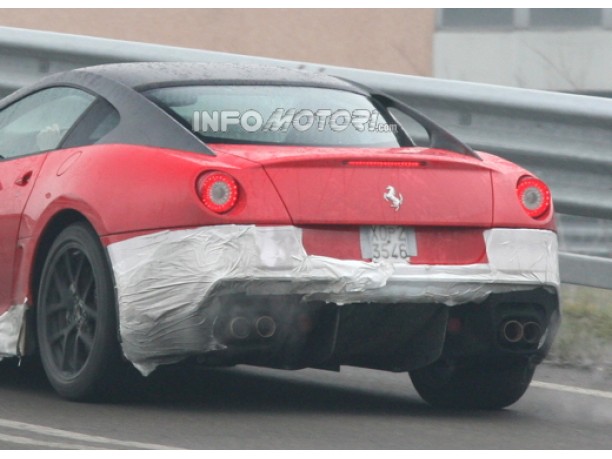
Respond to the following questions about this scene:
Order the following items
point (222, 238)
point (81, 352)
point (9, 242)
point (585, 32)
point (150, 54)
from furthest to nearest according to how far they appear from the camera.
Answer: point (585, 32)
point (150, 54)
point (9, 242)
point (81, 352)
point (222, 238)

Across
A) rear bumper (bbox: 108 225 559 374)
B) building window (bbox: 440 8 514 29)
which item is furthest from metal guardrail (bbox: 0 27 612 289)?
building window (bbox: 440 8 514 29)

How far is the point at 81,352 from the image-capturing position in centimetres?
653

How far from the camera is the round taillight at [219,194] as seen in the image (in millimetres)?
6066

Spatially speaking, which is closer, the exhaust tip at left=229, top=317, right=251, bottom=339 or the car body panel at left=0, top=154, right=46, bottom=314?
the exhaust tip at left=229, top=317, right=251, bottom=339

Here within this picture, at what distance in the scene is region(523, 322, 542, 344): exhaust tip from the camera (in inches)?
252

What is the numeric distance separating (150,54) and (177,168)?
3978mm

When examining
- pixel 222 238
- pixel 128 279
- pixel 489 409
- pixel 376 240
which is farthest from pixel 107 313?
pixel 489 409

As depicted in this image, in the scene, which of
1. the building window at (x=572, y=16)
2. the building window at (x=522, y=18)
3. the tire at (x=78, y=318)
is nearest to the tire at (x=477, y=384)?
the tire at (x=78, y=318)

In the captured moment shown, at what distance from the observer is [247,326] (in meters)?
6.06

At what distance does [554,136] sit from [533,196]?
2.85 m

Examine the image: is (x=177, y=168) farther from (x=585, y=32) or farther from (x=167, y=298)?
(x=585, y=32)

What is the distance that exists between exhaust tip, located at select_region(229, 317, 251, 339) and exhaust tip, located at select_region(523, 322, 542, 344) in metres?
1.10

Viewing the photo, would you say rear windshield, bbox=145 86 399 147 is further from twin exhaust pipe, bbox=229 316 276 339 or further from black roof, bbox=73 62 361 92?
twin exhaust pipe, bbox=229 316 276 339

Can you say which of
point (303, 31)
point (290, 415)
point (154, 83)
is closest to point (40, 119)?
point (154, 83)
